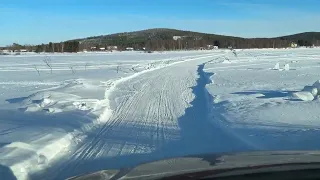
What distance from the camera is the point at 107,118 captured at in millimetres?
10984

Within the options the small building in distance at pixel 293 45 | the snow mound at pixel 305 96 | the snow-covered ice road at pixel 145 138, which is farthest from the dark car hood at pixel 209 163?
the small building in distance at pixel 293 45

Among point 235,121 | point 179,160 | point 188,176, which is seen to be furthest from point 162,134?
point 188,176

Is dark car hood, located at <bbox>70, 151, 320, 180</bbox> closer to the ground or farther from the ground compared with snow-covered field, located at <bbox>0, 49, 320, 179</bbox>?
farther from the ground

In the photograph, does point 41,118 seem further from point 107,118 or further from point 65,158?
point 65,158

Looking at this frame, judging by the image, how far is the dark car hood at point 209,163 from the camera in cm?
273

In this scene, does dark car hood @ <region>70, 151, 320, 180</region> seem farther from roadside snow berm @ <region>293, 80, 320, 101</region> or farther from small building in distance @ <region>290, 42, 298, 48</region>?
small building in distance @ <region>290, 42, 298, 48</region>

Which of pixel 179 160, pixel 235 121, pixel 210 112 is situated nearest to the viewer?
pixel 179 160

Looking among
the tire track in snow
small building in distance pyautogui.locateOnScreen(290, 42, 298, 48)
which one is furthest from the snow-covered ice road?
small building in distance pyautogui.locateOnScreen(290, 42, 298, 48)

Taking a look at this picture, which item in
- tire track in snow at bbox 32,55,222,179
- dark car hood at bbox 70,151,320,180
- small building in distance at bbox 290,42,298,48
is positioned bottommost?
small building in distance at bbox 290,42,298,48

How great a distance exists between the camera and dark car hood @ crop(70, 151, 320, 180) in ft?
8.96

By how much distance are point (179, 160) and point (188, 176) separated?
2.60ft

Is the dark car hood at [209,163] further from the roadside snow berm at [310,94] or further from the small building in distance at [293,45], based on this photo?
the small building in distance at [293,45]

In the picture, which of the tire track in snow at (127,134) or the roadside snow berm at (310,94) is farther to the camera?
the roadside snow berm at (310,94)

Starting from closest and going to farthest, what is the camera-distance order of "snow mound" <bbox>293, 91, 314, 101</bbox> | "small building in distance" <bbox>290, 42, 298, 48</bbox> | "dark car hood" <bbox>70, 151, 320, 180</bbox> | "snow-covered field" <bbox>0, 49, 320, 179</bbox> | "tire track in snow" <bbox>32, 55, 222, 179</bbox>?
"dark car hood" <bbox>70, 151, 320, 180</bbox> → "tire track in snow" <bbox>32, 55, 222, 179</bbox> → "snow-covered field" <bbox>0, 49, 320, 179</bbox> → "snow mound" <bbox>293, 91, 314, 101</bbox> → "small building in distance" <bbox>290, 42, 298, 48</bbox>
